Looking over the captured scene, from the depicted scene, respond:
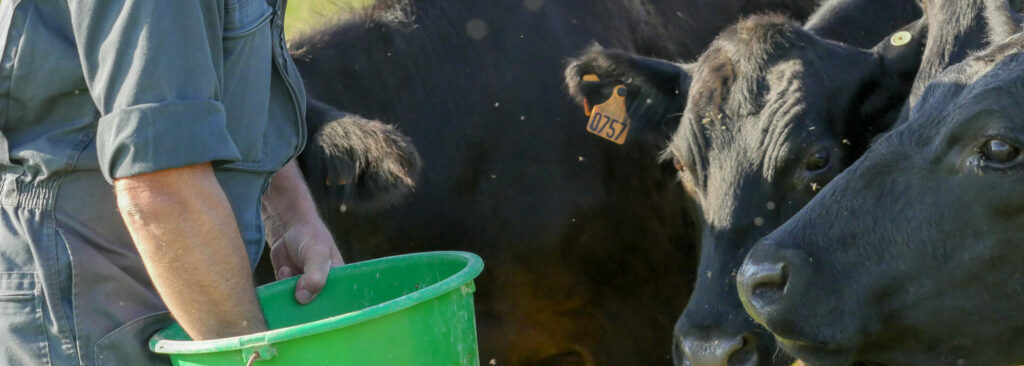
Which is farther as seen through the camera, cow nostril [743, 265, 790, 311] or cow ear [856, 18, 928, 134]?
cow ear [856, 18, 928, 134]

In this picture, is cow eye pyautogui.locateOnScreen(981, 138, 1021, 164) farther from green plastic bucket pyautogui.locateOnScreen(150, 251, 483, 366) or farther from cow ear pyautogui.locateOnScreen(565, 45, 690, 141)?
cow ear pyautogui.locateOnScreen(565, 45, 690, 141)

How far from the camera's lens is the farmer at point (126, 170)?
2.02 m

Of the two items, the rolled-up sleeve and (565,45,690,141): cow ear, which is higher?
the rolled-up sleeve

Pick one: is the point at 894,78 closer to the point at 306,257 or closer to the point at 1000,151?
the point at 1000,151

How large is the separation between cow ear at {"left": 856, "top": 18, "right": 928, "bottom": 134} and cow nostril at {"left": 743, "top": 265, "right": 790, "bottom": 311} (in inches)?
48.5

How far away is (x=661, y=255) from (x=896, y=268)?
7.28ft

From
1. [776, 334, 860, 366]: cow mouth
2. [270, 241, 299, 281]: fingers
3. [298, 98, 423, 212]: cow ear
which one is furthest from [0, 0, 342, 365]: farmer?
[776, 334, 860, 366]: cow mouth

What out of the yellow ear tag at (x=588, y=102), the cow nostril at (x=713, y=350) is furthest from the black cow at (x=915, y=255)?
the yellow ear tag at (x=588, y=102)

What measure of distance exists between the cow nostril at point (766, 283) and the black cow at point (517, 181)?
1946 millimetres

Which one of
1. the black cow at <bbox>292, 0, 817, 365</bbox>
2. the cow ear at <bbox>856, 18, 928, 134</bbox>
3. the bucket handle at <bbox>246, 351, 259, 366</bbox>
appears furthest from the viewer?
the black cow at <bbox>292, 0, 817, 365</bbox>

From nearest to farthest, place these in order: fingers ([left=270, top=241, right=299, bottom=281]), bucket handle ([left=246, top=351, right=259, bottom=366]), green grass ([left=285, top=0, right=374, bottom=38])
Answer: bucket handle ([left=246, top=351, right=259, bottom=366]), fingers ([left=270, top=241, right=299, bottom=281]), green grass ([left=285, top=0, right=374, bottom=38])

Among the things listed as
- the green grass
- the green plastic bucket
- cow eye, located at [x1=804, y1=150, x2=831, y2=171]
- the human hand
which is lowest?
cow eye, located at [x1=804, y1=150, x2=831, y2=171]

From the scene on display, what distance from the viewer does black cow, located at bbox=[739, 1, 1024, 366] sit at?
2439mm

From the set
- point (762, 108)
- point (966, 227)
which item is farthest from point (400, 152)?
point (966, 227)
